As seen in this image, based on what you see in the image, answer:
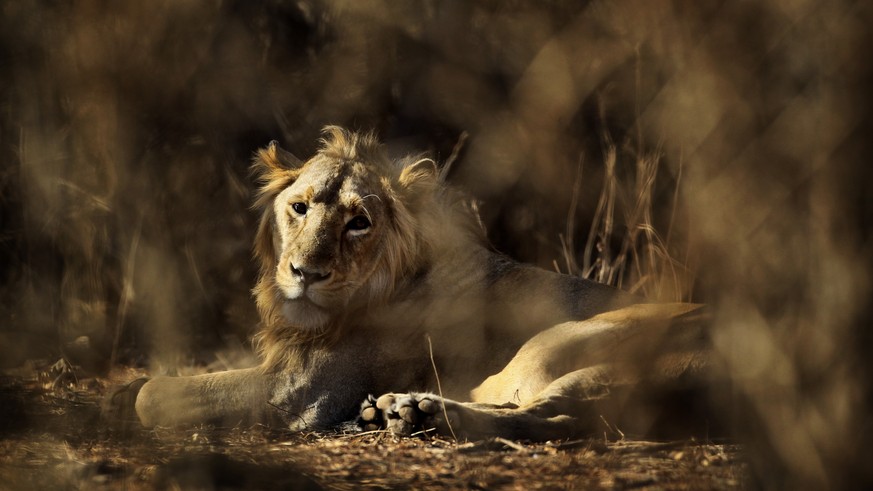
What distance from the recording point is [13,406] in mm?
4586

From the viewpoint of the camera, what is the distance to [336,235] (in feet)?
14.7

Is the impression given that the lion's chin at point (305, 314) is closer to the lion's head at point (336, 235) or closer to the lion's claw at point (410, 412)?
the lion's head at point (336, 235)

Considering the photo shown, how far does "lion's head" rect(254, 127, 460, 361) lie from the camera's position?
4465mm

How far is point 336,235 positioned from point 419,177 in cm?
59

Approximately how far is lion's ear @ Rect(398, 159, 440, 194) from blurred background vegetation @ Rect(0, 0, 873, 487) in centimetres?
56

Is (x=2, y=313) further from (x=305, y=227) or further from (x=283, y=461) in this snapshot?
(x=283, y=461)

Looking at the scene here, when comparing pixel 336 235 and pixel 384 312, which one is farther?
pixel 384 312

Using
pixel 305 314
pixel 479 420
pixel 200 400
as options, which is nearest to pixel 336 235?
pixel 305 314

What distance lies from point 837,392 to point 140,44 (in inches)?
140

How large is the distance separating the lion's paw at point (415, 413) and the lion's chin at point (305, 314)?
0.70 m

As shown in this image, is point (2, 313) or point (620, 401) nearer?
point (620, 401)

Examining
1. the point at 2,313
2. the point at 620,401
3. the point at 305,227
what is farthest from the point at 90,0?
the point at 2,313

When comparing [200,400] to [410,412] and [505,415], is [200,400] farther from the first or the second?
[505,415]

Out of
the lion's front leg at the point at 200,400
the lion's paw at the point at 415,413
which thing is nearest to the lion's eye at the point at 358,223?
the lion's front leg at the point at 200,400
